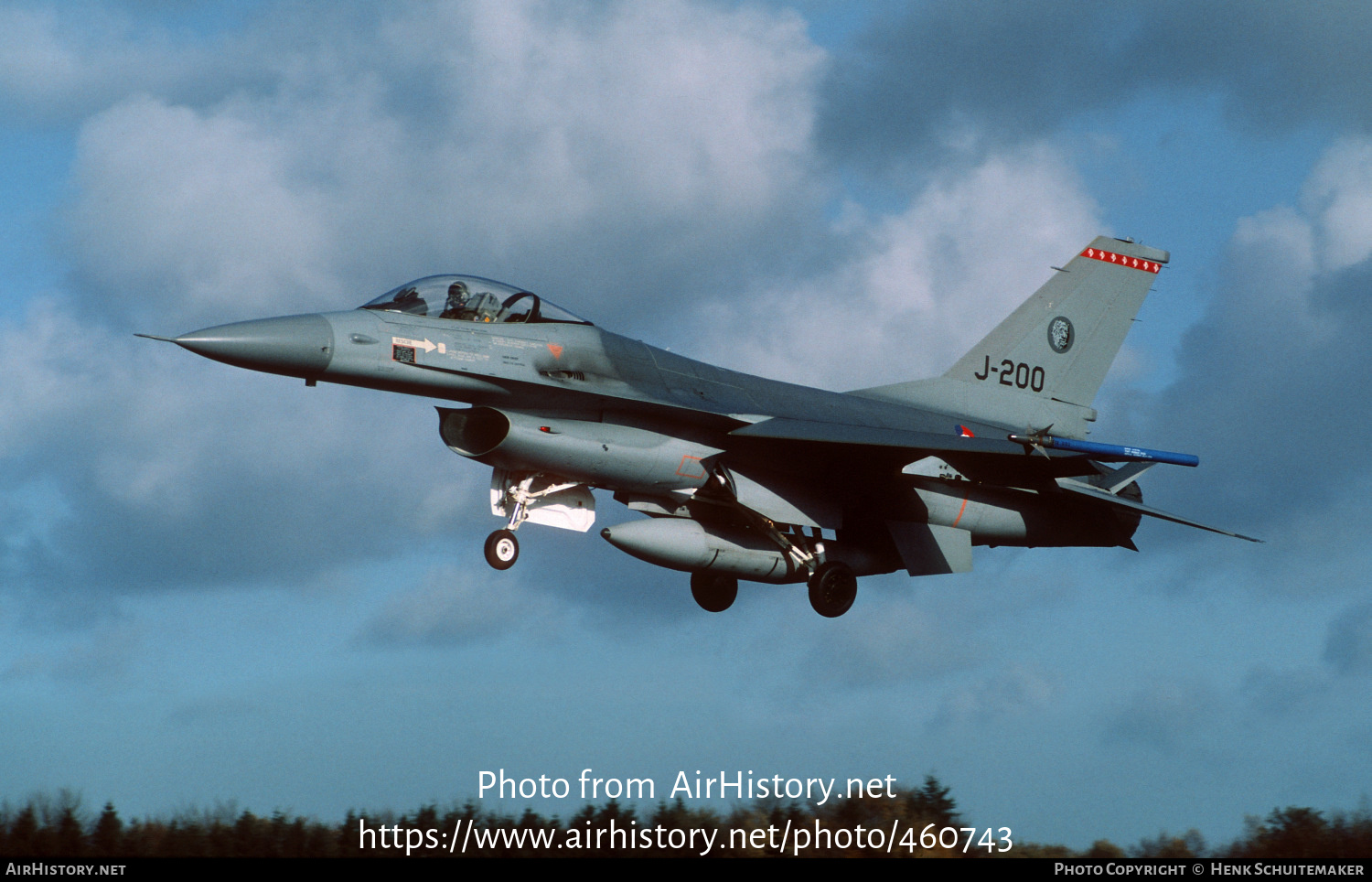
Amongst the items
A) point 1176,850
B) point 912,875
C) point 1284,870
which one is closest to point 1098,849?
point 1176,850

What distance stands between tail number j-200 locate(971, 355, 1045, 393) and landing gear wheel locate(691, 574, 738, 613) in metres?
5.45

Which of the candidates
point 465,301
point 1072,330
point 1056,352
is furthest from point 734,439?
point 1072,330

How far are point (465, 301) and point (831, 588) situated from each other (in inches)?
256

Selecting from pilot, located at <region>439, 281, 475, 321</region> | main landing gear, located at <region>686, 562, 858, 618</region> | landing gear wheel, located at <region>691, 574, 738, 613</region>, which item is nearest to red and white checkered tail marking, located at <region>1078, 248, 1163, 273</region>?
main landing gear, located at <region>686, 562, 858, 618</region>

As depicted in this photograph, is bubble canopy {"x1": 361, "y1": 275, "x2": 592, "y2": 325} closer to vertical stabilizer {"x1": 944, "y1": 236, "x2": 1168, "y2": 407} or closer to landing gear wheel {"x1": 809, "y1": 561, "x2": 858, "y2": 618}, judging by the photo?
landing gear wheel {"x1": 809, "y1": 561, "x2": 858, "y2": 618}

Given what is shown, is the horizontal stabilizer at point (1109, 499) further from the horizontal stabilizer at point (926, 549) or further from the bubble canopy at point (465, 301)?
the bubble canopy at point (465, 301)

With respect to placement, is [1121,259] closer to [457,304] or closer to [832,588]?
[832,588]

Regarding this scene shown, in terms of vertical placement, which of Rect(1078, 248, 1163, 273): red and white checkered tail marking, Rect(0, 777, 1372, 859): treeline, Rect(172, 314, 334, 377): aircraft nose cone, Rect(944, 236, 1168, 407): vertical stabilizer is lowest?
Rect(0, 777, 1372, 859): treeline

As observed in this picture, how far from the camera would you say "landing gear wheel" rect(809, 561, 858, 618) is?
1834 centimetres

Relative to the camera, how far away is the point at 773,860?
1171 cm

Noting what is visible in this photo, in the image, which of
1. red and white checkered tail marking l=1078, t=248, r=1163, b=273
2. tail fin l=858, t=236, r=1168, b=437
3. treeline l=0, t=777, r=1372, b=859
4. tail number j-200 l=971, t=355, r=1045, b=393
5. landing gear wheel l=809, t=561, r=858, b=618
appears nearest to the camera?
treeline l=0, t=777, r=1372, b=859

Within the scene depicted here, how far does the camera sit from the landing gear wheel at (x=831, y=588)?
18.3m

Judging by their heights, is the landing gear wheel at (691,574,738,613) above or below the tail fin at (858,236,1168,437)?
below

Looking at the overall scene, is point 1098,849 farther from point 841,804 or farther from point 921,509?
point 921,509
